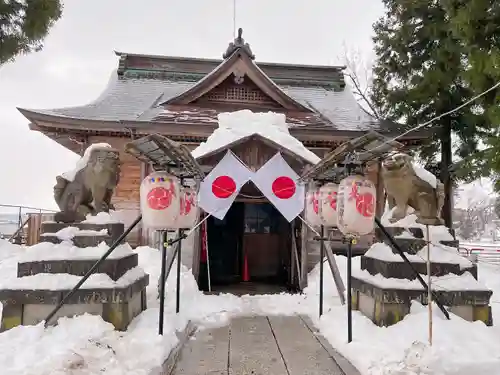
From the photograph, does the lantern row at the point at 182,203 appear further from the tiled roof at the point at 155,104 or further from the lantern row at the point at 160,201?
the tiled roof at the point at 155,104

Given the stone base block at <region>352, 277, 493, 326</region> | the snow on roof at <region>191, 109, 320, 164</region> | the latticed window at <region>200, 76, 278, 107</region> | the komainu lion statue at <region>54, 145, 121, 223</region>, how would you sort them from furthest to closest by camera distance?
the latticed window at <region>200, 76, 278, 107</region> → the snow on roof at <region>191, 109, 320, 164</region> → the komainu lion statue at <region>54, 145, 121, 223</region> → the stone base block at <region>352, 277, 493, 326</region>

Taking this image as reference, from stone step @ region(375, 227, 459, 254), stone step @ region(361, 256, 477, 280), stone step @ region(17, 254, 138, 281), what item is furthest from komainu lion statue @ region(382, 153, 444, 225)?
stone step @ region(17, 254, 138, 281)

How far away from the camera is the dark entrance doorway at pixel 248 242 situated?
44.3 feet

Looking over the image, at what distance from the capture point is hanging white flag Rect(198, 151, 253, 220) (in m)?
8.59

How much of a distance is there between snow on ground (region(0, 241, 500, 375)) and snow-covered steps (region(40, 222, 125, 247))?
122 cm

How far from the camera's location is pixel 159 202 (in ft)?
18.0

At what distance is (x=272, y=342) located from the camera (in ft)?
19.5

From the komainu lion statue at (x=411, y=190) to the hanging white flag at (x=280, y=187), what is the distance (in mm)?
2634

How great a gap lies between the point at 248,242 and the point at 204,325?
6842mm

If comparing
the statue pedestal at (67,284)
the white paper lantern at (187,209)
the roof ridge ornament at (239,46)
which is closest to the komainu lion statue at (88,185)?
the statue pedestal at (67,284)

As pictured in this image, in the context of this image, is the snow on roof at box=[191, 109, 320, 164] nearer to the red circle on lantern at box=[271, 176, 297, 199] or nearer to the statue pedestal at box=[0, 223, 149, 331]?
the red circle on lantern at box=[271, 176, 297, 199]

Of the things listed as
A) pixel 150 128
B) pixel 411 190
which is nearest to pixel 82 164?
pixel 150 128

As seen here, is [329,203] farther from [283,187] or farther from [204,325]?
[204,325]

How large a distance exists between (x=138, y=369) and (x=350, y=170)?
3.90m
